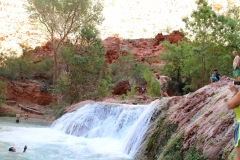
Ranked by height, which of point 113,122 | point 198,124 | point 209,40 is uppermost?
point 209,40

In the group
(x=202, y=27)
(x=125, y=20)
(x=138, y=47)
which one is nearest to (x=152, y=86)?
(x=202, y=27)

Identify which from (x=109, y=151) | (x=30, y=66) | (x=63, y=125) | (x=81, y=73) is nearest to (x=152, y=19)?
(x=30, y=66)

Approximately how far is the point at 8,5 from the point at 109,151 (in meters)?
68.2

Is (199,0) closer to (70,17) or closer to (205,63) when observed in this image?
(205,63)

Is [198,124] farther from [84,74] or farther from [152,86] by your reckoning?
[84,74]

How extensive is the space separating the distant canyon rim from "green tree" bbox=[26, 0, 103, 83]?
984 inches

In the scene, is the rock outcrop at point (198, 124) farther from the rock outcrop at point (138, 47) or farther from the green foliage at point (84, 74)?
the rock outcrop at point (138, 47)

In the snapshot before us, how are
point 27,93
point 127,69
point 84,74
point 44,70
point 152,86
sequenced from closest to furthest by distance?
point 152,86
point 84,74
point 27,93
point 44,70
point 127,69

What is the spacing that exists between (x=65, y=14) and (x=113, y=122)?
60.8 ft

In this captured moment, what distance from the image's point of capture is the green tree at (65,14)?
98.2 ft

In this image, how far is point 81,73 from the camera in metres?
27.7

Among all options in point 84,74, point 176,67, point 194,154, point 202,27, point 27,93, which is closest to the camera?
point 194,154

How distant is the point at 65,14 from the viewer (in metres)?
30.4

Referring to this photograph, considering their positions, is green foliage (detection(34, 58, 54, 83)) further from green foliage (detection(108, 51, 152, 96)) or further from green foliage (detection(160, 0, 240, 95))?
green foliage (detection(160, 0, 240, 95))
